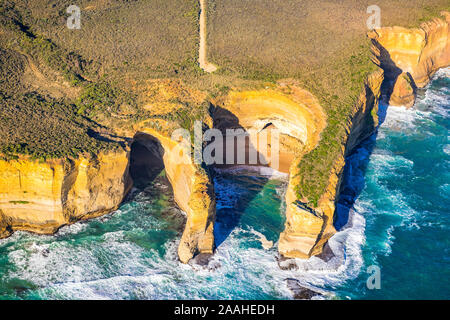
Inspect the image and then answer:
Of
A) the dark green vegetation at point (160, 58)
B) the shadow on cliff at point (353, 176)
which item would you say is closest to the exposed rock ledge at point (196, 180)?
the dark green vegetation at point (160, 58)

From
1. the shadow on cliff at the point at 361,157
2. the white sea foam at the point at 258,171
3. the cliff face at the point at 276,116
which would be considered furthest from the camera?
the white sea foam at the point at 258,171

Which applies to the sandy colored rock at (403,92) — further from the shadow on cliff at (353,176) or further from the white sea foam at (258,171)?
the white sea foam at (258,171)

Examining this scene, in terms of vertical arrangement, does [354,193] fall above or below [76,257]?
above

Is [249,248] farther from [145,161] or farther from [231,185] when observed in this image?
[145,161]

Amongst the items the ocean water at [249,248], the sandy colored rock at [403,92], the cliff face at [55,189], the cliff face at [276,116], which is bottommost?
the ocean water at [249,248]

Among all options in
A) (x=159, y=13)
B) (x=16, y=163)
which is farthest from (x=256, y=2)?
(x=16, y=163)

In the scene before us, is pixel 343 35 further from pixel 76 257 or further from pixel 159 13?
pixel 76 257
